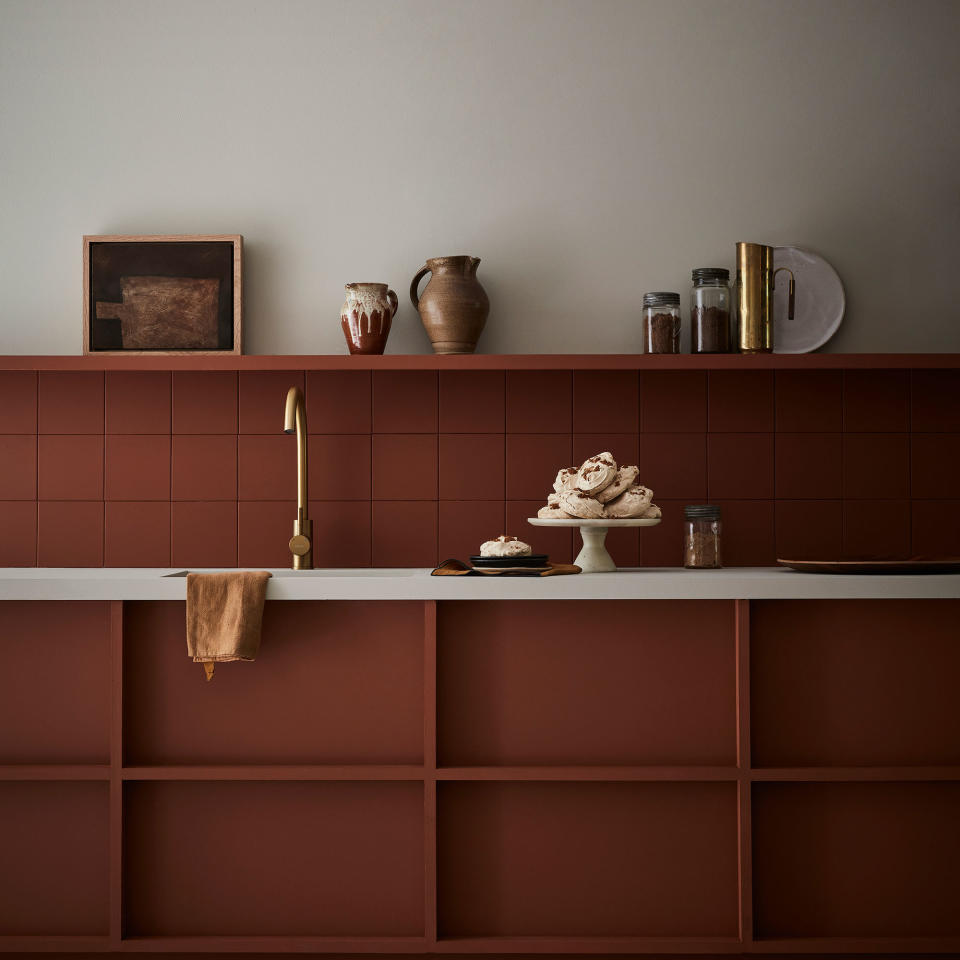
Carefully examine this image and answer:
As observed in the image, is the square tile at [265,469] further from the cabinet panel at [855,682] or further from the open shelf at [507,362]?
the cabinet panel at [855,682]

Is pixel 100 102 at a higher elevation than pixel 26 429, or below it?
higher

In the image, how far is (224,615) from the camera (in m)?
1.90

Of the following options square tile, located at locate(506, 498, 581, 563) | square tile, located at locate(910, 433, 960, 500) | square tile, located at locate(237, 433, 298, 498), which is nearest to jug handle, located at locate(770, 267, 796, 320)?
square tile, located at locate(910, 433, 960, 500)

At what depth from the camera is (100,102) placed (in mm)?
2551

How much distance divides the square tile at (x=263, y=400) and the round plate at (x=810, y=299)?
4.48 ft

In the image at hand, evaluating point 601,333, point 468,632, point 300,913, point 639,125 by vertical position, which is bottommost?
point 300,913

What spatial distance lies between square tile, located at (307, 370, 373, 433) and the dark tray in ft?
2.13

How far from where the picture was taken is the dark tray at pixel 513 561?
82.5 inches

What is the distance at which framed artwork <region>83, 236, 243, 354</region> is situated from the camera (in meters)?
2.51

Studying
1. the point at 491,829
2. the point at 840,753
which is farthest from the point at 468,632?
the point at 840,753

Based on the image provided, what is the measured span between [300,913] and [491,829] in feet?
1.46

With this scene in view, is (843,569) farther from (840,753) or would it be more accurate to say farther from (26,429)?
(26,429)

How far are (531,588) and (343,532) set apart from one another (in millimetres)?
825

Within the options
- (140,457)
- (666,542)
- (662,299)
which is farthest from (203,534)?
(662,299)
